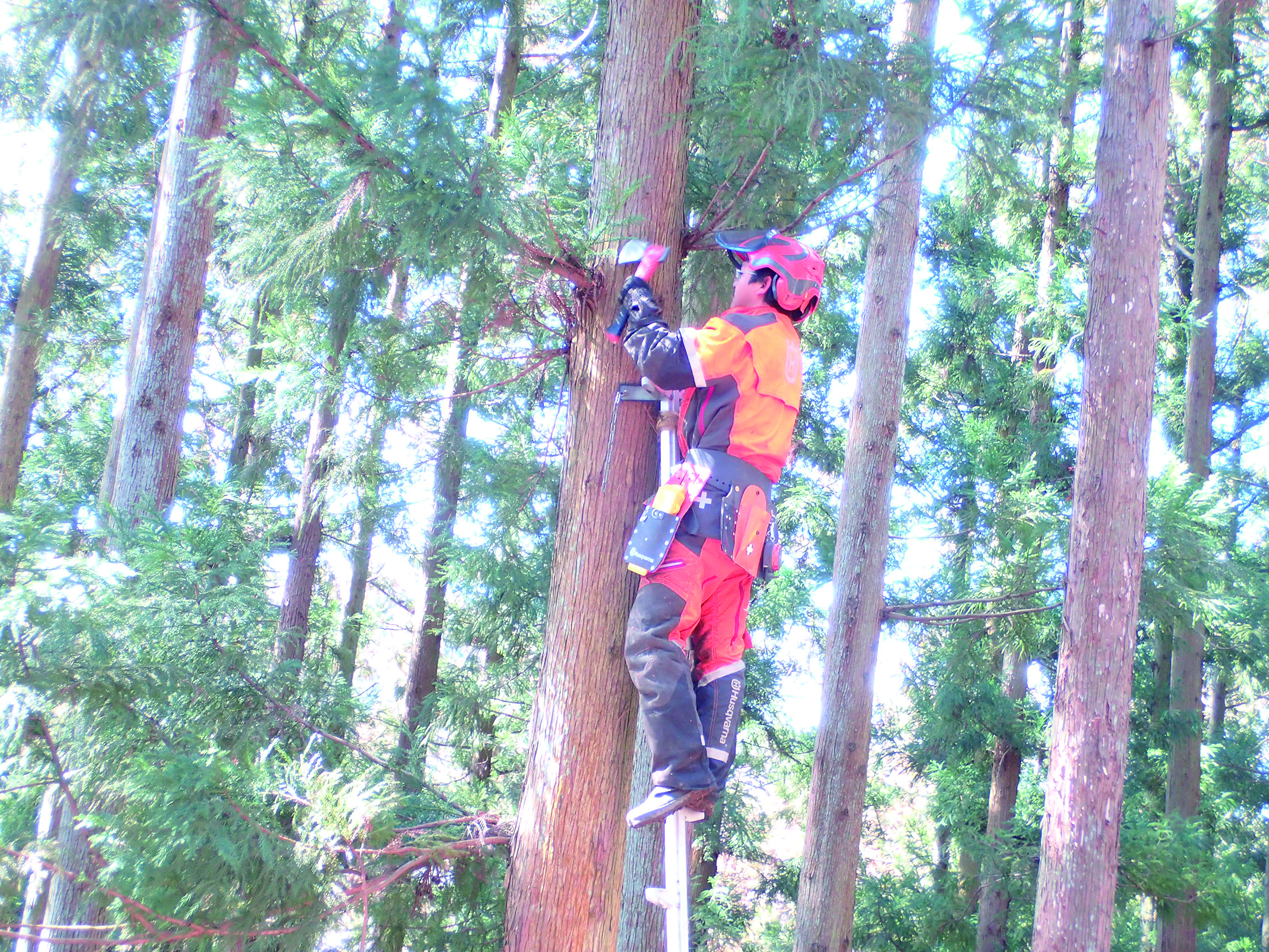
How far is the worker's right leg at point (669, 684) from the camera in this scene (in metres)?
3.39

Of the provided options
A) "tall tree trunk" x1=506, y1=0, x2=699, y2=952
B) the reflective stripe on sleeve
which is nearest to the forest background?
"tall tree trunk" x1=506, y1=0, x2=699, y2=952

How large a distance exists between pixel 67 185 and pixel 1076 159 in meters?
11.6

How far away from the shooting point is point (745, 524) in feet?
11.9

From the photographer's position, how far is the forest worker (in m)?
3.43

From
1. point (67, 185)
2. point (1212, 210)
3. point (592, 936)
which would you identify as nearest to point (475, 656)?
point (67, 185)

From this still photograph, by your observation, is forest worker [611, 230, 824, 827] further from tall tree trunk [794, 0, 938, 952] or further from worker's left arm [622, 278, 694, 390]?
tall tree trunk [794, 0, 938, 952]

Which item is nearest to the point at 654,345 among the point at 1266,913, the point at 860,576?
the point at 860,576

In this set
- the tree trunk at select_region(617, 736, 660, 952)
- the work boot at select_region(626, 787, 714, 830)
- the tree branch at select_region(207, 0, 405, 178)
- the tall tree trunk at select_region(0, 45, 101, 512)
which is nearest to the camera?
the tree branch at select_region(207, 0, 405, 178)

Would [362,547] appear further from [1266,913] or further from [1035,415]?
[1266,913]

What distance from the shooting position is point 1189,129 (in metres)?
14.8

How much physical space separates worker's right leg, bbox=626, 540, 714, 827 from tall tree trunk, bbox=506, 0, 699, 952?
180 mm

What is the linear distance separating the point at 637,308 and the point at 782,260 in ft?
2.30

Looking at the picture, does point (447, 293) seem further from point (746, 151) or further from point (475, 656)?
point (475, 656)

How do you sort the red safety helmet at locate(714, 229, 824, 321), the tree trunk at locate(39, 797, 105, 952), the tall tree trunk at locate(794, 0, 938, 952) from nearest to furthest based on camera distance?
the red safety helmet at locate(714, 229, 824, 321) < the tree trunk at locate(39, 797, 105, 952) < the tall tree trunk at locate(794, 0, 938, 952)
